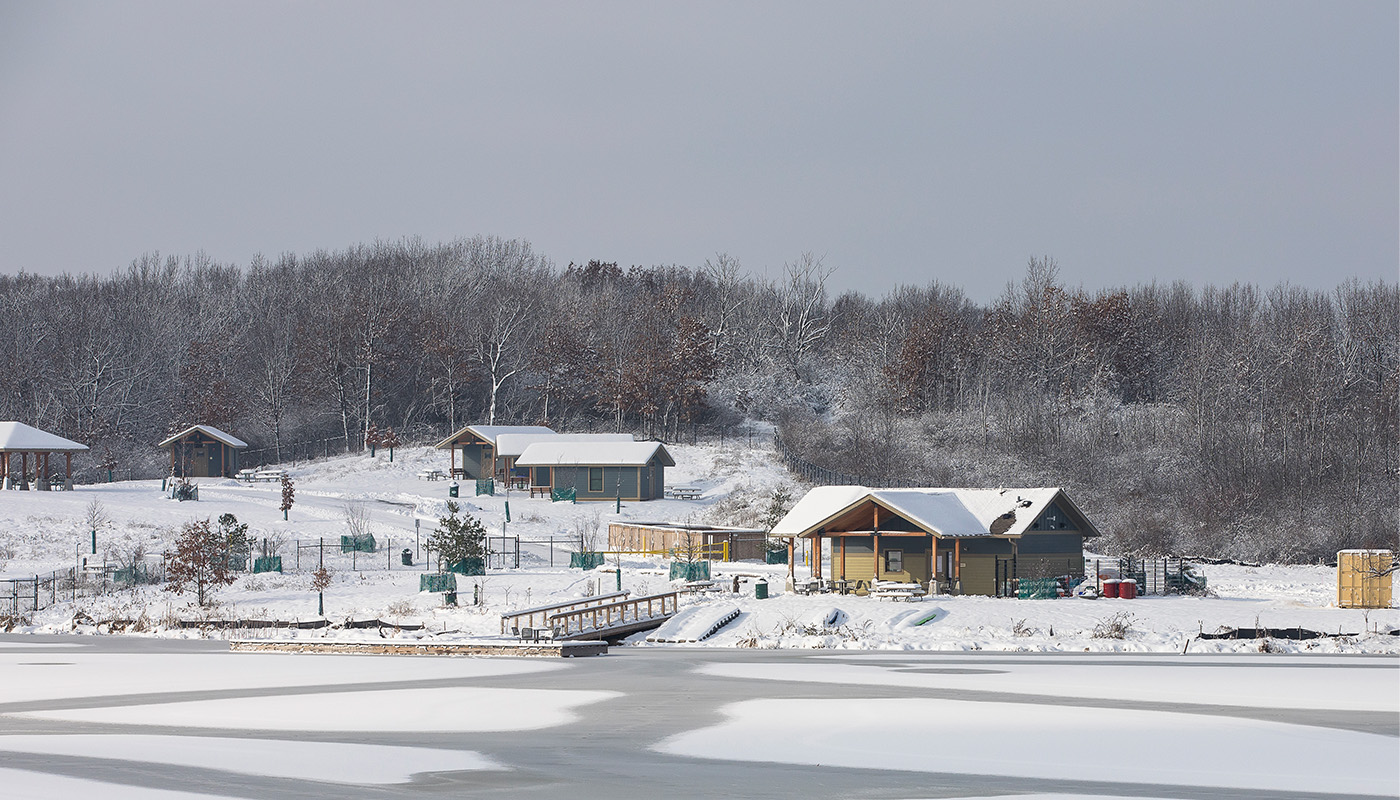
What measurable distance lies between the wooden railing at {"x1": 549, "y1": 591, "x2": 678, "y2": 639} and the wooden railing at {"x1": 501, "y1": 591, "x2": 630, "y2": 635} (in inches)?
13.6

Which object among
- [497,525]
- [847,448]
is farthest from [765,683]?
[847,448]

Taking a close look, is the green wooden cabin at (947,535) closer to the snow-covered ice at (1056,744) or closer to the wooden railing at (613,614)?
the wooden railing at (613,614)

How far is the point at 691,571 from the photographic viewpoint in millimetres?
50938

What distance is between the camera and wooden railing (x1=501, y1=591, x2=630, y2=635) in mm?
39875

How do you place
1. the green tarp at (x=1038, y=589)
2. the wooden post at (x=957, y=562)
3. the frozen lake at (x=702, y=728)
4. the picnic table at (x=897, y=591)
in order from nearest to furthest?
the frozen lake at (x=702, y=728) < the picnic table at (x=897, y=591) < the green tarp at (x=1038, y=589) < the wooden post at (x=957, y=562)

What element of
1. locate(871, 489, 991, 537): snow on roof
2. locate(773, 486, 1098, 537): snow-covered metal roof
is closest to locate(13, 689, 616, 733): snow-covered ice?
locate(871, 489, 991, 537): snow on roof

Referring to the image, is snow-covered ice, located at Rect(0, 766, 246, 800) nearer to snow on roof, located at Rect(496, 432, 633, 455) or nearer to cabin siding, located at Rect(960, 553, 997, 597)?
cabin siding, located at Rect(960, 553, 997, 597)

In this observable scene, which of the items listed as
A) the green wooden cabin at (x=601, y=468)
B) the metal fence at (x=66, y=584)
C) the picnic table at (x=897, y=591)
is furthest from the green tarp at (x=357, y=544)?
the picnic table at (x=897, y=591)

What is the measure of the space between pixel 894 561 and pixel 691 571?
814cm

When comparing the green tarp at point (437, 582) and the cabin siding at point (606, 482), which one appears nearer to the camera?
the green tarp at point (437, 582)

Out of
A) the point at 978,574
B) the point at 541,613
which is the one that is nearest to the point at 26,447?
the point at 541,613

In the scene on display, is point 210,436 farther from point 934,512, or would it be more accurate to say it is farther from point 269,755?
point 269,755

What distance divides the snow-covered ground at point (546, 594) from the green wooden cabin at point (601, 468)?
189 cm

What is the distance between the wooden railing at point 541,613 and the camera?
3988cm
